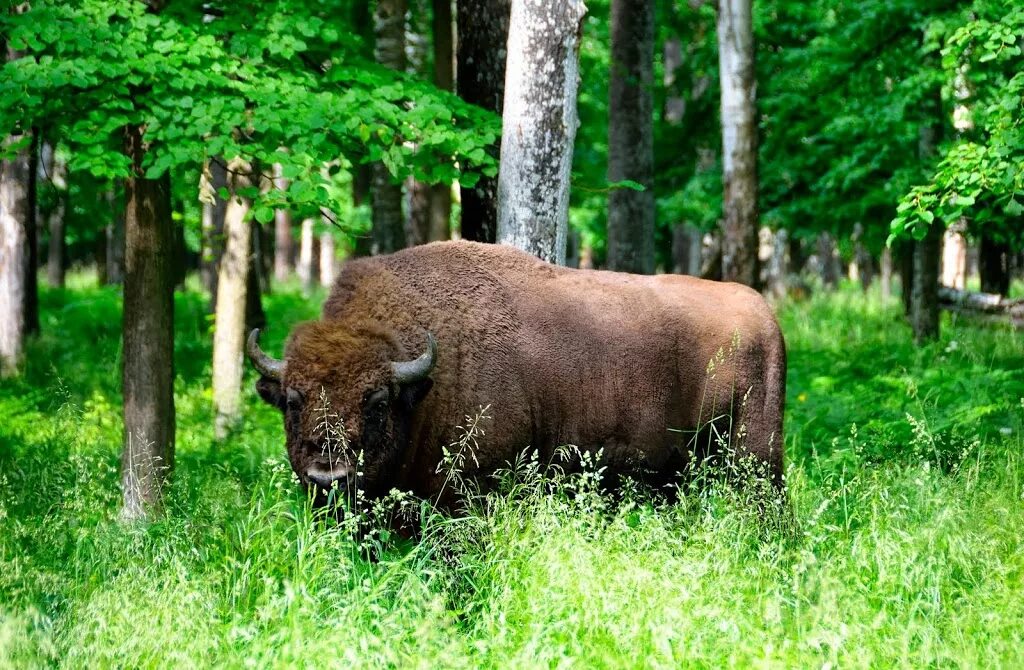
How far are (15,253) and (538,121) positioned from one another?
9171 mm

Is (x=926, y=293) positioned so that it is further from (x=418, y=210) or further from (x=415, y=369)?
(x=415, y=369)

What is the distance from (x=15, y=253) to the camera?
526 inches

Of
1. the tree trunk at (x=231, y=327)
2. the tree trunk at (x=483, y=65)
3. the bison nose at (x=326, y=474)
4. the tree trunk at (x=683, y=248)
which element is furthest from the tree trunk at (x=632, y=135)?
the tree trunk at (x=683, y=248)

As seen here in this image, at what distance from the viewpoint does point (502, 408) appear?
229 inches

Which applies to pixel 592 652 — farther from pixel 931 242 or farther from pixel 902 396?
pixel 931 242

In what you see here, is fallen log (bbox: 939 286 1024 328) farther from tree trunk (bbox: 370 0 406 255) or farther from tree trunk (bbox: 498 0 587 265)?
tree trunk (bbox: 498 0 587 265)

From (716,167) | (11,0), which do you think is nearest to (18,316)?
(11,0)

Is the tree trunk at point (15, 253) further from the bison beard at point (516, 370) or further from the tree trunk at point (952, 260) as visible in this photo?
the tree trunk at point (952, 260)

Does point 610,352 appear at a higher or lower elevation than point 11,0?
lower

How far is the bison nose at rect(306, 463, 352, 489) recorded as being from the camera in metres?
5.04

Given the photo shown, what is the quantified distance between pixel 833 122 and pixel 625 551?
943cm

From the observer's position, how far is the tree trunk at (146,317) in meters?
6.93

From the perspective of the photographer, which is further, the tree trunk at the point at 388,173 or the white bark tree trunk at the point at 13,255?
the white bark tree trunk at the point at 13,255

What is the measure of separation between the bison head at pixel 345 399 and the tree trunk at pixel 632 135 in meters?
8.43
